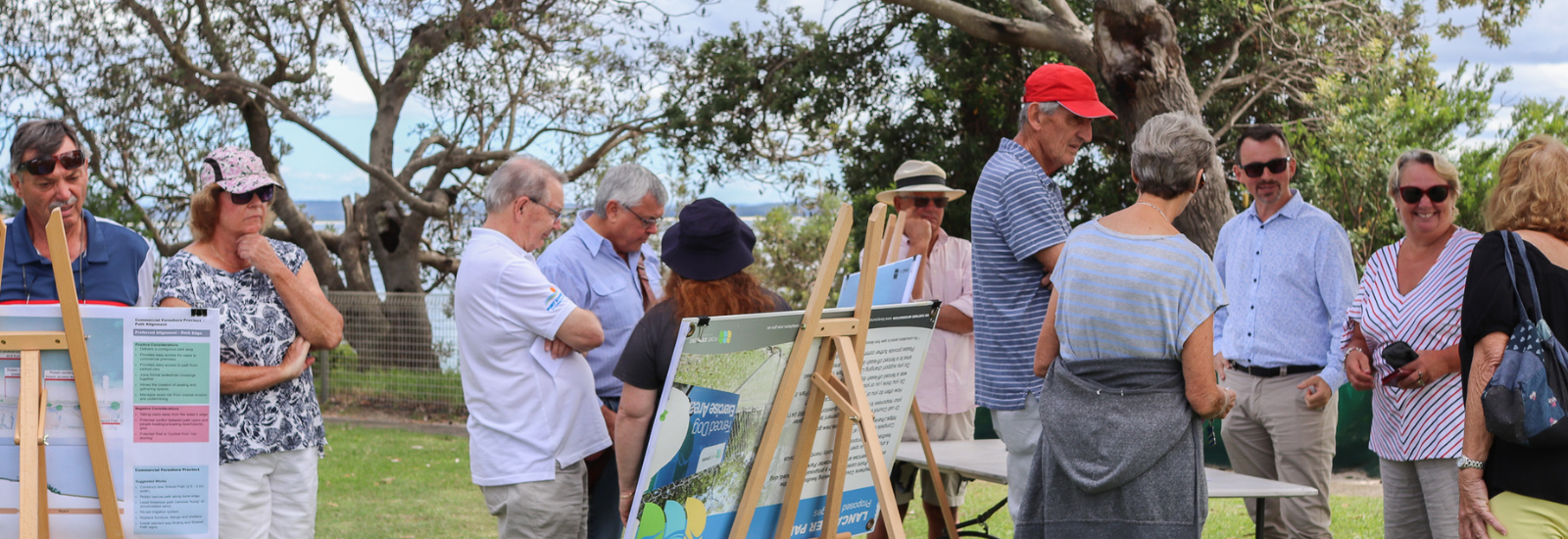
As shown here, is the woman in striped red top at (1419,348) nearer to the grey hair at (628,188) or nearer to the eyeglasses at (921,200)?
the eyeglasses at (921,200)

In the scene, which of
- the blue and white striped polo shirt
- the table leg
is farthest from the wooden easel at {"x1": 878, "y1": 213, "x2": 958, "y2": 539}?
the table leg

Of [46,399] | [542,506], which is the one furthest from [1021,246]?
[46,399]

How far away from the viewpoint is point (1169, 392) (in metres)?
2.86

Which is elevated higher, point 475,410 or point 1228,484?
point 475,410

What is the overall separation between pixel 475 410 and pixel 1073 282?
6.02ft

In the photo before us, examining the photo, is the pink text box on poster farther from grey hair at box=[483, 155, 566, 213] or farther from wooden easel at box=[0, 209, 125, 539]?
grey hair at box=[483, 155, 566, 213]

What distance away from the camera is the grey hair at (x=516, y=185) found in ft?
12.1

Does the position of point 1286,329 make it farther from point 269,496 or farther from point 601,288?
point 269,496

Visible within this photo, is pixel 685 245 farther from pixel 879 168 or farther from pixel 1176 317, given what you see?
pixel 879 168

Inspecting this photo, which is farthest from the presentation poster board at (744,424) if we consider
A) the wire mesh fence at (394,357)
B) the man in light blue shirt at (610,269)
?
the wire mesh fence at (394,357)

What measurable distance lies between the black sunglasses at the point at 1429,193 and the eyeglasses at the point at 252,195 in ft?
11.5

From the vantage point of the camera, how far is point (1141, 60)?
7910 millimetres

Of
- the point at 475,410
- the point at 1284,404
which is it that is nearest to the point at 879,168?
the point at 1284,404

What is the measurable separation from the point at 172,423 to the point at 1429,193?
12.2ft
